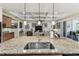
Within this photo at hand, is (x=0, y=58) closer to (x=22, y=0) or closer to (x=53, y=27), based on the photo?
(x=22, y=0)

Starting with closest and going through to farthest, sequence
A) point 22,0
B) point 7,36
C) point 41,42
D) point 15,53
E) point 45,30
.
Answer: point 15,53
point 22,0
point 41,42
point 45,30
point 7,36

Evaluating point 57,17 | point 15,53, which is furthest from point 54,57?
point 57,17

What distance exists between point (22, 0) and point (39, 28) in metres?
1.82

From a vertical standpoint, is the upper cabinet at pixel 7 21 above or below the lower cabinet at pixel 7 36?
above

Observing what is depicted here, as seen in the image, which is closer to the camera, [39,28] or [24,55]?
[24,55]

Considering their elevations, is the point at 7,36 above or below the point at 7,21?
below

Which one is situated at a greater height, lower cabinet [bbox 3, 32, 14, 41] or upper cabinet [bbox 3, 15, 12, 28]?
upper cabinet [bbox 3, 15, 12, 28]

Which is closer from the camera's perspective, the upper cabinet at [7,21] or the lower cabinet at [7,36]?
the lower cabinet at [7,36]

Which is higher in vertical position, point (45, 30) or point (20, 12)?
point (20, 12)

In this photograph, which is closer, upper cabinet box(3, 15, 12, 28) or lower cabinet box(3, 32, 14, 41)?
lower cabinet box(3, 32, 14, 41)

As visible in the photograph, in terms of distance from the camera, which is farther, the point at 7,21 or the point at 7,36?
the point at 7,21

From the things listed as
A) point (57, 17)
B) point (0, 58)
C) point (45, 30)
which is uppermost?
point (57, 17)

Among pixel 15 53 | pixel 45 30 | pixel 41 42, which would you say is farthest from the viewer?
pixel 45 30

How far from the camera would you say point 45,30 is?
514 centimetres
